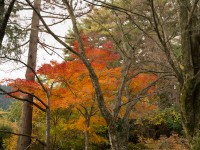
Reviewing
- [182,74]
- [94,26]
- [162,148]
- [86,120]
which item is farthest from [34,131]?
[182,74]

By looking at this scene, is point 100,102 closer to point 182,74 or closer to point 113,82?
point 182,74

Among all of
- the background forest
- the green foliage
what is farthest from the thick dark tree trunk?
the green foliage

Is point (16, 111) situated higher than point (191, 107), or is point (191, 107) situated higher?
Answer: point (16, 111)

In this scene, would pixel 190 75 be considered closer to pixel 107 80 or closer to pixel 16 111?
pixel 107 80

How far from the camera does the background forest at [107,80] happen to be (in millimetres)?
5414

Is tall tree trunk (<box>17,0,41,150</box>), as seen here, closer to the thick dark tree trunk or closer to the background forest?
the background forest

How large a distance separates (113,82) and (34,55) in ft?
10.9

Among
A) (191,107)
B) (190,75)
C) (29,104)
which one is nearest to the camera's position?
(190,75)

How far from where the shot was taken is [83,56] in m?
5.32

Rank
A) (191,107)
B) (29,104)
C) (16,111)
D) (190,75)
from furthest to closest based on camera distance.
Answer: (16,111)
(29,104)
(191,107)
(190,75)

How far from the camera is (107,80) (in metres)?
10.5

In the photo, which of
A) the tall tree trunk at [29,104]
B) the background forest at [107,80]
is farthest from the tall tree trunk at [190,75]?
the tall tree trunk at [29,104]

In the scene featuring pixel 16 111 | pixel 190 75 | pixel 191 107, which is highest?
pixel 16 111

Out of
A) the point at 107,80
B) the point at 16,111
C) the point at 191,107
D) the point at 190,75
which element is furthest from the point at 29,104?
the point at 16,111
